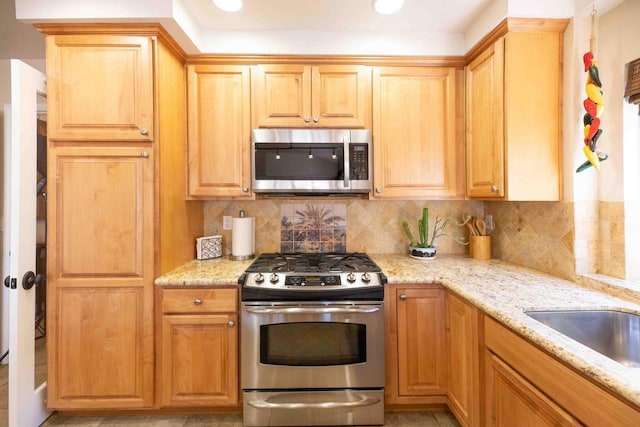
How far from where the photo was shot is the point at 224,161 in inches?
82.5

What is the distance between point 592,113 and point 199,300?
7.55ft

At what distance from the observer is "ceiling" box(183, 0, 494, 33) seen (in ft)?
5.95

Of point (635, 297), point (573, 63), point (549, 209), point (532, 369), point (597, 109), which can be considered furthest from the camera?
point (549, 209)

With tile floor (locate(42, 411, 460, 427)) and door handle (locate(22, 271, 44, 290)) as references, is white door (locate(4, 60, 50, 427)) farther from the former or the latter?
tile floor (locate(42, 411, 460, 427))

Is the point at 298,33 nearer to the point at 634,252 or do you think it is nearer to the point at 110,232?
the point at 110,232

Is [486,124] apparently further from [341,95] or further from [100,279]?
[100,279]

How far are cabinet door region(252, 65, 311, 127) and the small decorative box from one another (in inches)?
35.8

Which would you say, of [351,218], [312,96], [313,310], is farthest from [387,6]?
[313,310]

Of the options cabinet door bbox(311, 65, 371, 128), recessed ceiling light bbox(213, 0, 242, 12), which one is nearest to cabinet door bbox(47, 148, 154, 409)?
recessed ceiling light bbox(213, 0, 242, 12)

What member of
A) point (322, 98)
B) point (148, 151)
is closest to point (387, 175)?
point (322, 98)

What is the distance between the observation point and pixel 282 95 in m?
2.09

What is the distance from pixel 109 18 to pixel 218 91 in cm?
67

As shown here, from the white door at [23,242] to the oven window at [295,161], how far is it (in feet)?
3.98

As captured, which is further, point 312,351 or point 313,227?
point 313,227
